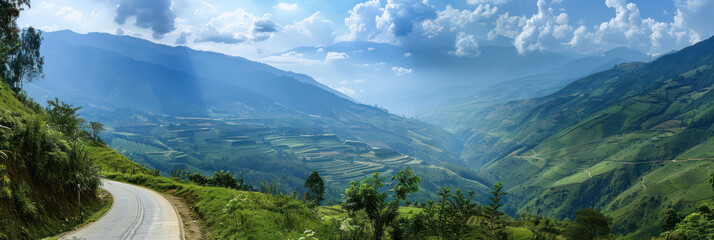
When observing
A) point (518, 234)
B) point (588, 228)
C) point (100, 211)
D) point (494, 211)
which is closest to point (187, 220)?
point (100, 211)

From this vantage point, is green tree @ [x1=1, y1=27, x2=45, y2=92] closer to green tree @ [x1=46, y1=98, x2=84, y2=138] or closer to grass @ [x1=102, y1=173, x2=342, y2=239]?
green tree @ [x1=46, y1=98, x2=84, y2=138]

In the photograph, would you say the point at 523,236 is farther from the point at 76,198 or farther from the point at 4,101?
the point at 4,101

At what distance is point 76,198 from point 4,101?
3999 centimetres

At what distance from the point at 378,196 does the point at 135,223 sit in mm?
14867

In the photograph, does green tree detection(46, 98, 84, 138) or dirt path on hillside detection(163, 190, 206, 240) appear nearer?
dirt path on hillside detection(163, 190, 206, 240)

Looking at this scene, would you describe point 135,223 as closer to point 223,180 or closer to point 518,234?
point 518,234

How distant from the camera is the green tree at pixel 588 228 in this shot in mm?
60469

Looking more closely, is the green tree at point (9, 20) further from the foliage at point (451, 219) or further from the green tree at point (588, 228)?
the green tree at point (588, 228)

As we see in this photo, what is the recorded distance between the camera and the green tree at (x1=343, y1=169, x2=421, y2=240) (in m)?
14.4

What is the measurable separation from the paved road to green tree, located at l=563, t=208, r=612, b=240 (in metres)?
68.2

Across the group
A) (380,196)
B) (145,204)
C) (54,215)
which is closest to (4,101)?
(145,204)

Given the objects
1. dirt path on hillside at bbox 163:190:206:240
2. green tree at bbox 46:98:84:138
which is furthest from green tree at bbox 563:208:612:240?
green tree at bbox 46:98:84:138

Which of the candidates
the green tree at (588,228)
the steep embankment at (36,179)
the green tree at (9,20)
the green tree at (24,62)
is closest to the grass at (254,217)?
the steep embankment at (36,179)

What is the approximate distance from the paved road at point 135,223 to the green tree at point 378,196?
373 inches
